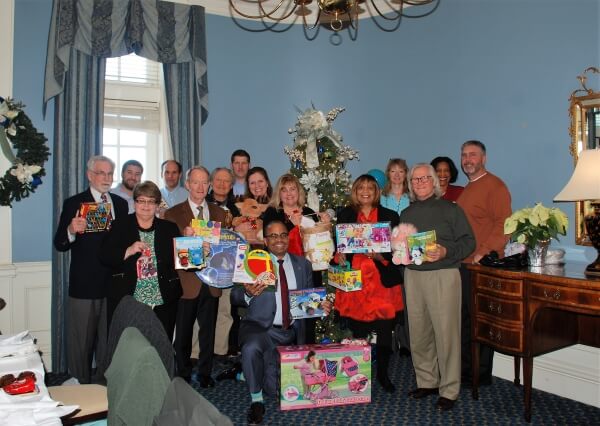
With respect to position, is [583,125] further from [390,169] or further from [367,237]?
[367,237]

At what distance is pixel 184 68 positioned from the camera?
542 centimetres

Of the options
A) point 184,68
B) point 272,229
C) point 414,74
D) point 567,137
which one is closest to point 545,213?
point 567,137

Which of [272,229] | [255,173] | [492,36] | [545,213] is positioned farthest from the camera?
[492,36]

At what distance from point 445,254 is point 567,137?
1.57 meters

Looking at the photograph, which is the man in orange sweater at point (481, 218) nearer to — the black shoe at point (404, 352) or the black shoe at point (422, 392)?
the black shoe at point (422, 392)

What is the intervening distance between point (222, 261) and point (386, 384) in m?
1.58

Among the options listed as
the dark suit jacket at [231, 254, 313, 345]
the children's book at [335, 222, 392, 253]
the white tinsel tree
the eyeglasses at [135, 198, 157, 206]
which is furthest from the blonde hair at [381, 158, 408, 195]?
the eyeglasses at [135, 198, 157, 206]

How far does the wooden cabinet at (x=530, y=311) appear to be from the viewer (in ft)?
10.5

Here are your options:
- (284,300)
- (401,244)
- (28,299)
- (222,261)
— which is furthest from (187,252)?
(28,299)

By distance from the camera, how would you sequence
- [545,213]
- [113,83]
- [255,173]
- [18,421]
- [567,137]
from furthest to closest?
Answer: [113,83] → [255,173] → [567,137] → [545,213] → [18,421]

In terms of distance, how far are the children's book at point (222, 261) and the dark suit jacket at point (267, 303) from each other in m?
0.13

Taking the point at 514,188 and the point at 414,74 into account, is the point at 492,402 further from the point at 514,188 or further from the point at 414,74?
the point at 414,74

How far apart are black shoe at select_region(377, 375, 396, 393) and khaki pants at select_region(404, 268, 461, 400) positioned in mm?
378

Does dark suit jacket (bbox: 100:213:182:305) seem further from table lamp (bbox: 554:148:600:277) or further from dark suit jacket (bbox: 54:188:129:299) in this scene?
table lamp (bbox: 554:148:600:277)
